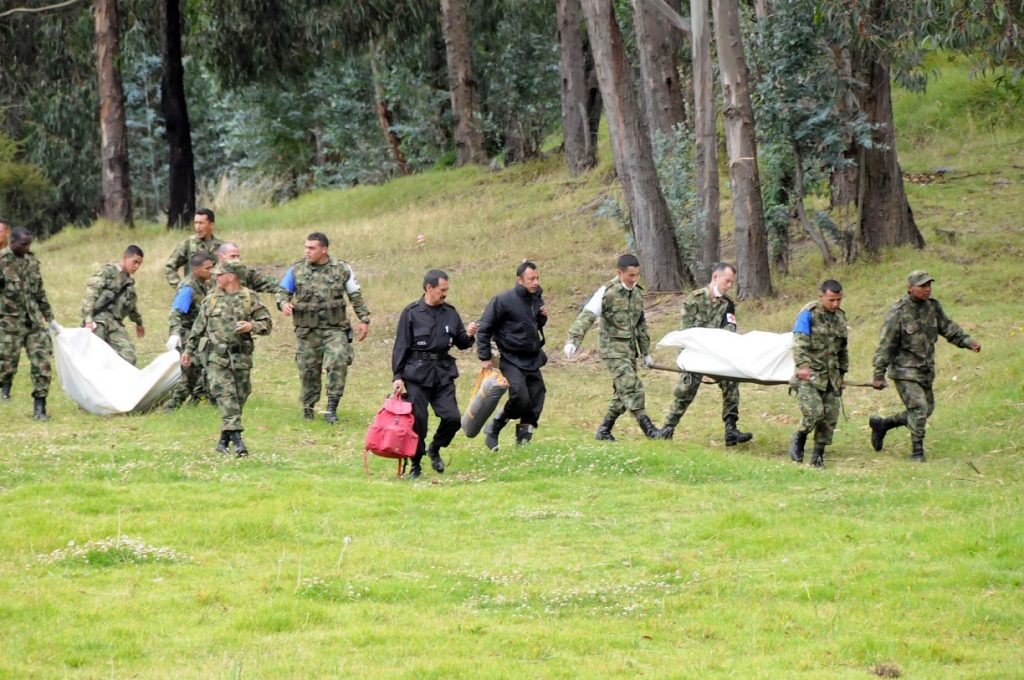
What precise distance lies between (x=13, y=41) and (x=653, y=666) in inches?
1762

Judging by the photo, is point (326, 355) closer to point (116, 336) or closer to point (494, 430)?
point (494, 430)

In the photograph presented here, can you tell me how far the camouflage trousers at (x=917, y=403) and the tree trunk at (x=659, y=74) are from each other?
15.7 m

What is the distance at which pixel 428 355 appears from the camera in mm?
13688

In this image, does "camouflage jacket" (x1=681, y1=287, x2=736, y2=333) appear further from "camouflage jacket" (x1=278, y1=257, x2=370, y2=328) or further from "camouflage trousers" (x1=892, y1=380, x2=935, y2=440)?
"camouflage jacket" (x1=278, y1=257, x2=370, y2=328)

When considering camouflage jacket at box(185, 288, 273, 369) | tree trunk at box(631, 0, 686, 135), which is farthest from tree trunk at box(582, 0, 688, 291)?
camouflage jacket at box(185, 288, 273, 369)

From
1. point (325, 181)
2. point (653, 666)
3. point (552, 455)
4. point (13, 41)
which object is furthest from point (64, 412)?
point (325, 181)

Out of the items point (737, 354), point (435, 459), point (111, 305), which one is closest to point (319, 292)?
point (435, 459)

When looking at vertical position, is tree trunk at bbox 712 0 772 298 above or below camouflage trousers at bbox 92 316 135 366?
above

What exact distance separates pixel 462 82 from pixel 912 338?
28.4 metres

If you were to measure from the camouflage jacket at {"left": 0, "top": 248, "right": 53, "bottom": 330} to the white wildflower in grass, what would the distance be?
711cm

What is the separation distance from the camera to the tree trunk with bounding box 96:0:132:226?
37.8m

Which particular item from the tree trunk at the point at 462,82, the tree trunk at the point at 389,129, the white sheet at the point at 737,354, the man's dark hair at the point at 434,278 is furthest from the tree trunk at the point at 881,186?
the tree trunk at the point at 389,129

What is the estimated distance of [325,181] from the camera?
5981 cm

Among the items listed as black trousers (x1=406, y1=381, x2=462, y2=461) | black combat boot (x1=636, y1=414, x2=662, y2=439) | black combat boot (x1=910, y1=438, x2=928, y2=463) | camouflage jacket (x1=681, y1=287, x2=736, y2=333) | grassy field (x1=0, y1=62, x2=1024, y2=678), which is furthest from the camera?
camouflage jacket (x1=681, y1=287, x2=736, y2=333)
